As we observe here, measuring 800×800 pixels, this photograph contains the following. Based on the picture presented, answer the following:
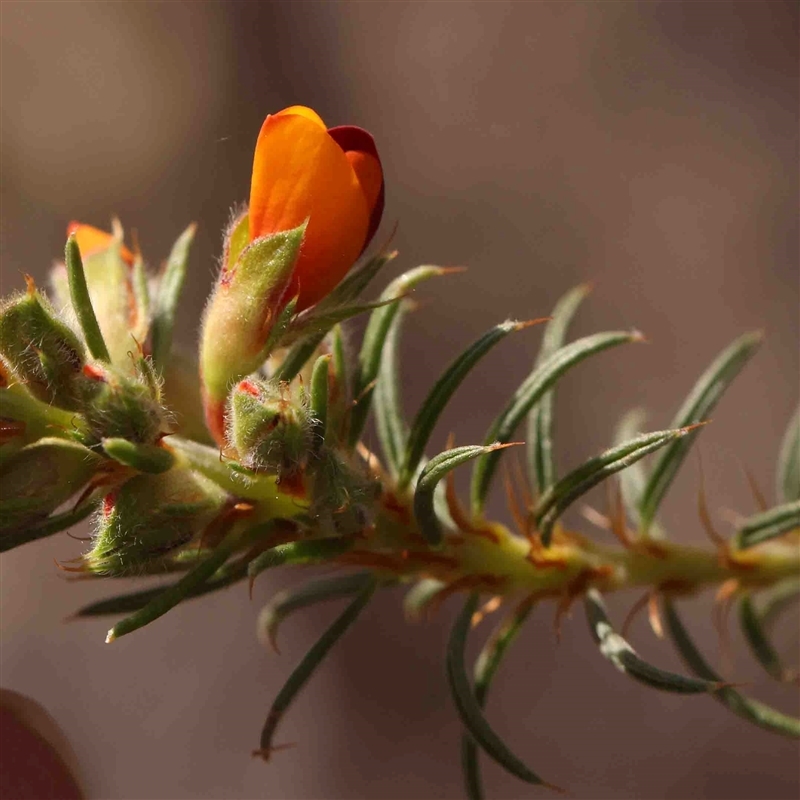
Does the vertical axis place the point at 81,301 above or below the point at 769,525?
above

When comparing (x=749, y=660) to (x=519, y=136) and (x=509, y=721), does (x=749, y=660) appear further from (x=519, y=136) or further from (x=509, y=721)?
(x=519, y=136)

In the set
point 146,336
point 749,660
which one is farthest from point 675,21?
point 146,336

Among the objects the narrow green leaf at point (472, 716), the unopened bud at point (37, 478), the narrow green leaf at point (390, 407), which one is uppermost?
the unopened bud at point (37, 478)

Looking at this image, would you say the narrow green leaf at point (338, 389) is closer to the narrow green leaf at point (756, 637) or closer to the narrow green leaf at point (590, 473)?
the narrow green leaf at point (590, 473)

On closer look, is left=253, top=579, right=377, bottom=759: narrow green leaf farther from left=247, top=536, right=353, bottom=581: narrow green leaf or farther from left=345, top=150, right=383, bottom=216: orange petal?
left=345, top=150, right=383, bottom=216: orange petal

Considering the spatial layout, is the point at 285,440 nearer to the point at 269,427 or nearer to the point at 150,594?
the point at 269,427

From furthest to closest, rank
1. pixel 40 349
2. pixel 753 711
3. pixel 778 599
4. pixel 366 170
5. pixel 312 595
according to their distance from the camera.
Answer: pixel 778 599, pixel 312 595, pixel 753 711, pixel 366 170, pixel 40 349

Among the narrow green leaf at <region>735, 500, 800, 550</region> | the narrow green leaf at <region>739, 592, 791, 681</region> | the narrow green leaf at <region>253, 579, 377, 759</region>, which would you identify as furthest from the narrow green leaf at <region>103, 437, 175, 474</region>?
the narrow green leaf at <region>739, 592, 791, 681</region>

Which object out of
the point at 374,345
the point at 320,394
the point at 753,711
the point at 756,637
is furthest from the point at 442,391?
the point at 756,637

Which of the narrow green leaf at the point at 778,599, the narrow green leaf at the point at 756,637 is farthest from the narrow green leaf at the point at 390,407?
the narrow green leaf at the point at 778,599
